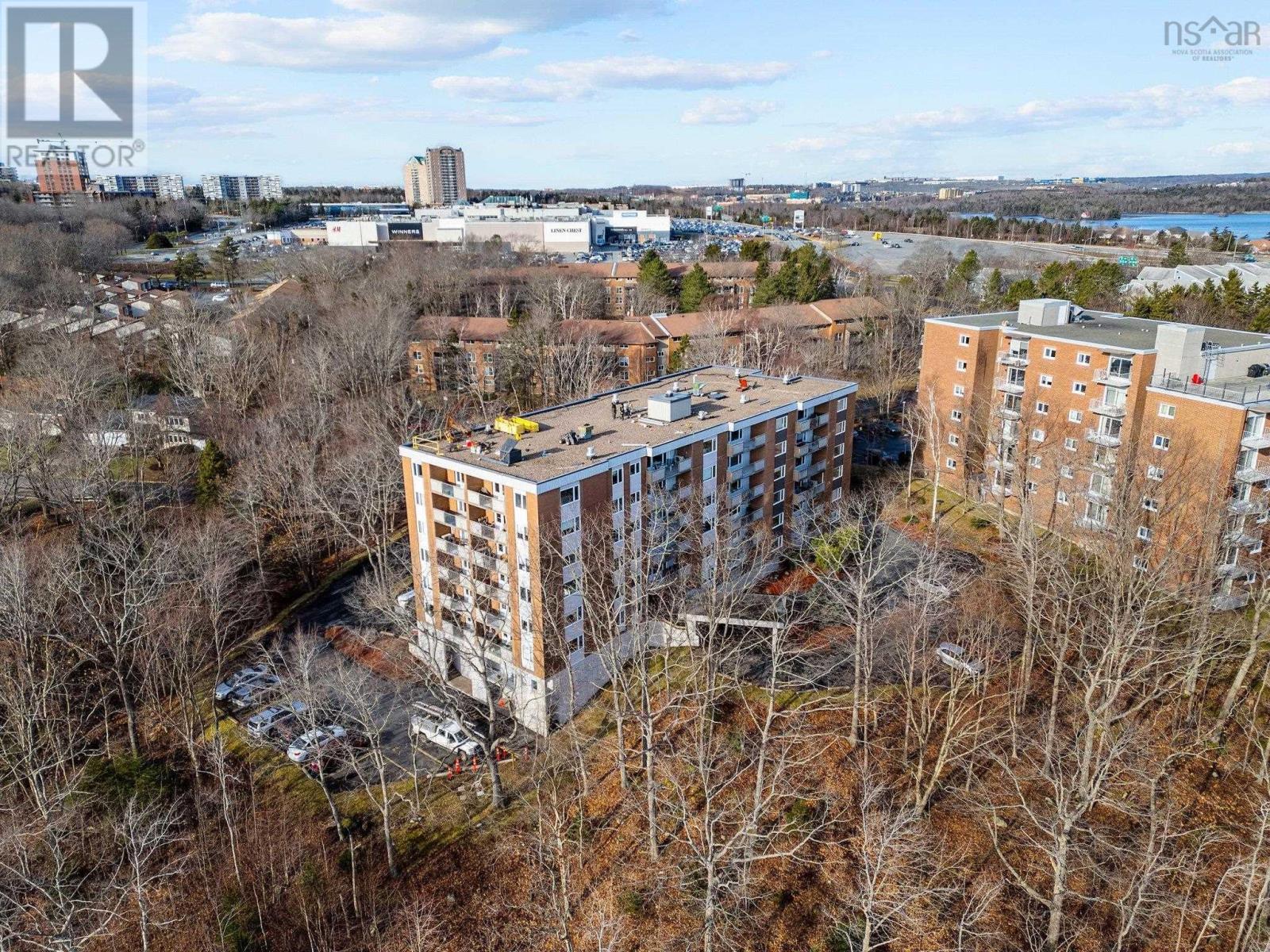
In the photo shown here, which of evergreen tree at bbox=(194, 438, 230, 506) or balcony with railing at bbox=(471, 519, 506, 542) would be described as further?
evergreen tree at bbox=(194, 438, 230, 506)

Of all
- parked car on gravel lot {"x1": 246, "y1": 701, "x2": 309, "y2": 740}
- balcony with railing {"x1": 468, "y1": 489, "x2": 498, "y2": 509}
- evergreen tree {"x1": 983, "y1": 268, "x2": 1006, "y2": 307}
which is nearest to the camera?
balcony with railing {"x1": 468, "y1": 489, "x2": 498, "y2": 509}

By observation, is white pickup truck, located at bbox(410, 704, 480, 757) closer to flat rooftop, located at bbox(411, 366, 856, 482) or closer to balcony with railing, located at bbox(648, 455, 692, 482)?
flat rooftop, located at bbox(411, 366, 856, 482)

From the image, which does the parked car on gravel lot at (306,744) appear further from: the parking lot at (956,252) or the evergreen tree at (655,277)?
the parking lot at (956,252)

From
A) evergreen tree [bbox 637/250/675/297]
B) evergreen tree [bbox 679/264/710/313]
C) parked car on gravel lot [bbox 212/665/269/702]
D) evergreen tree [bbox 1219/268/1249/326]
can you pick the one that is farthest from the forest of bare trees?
evergreen tree [bbox 637/250/675/297]

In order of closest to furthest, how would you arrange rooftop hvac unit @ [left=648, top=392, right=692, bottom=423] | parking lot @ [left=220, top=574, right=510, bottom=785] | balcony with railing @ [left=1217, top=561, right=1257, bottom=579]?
1. parking lot @ [left=220, top=574, right=510, bottom=785]
2. balcony with railing @ [left=1217, top=561, right=1257, bottom=579]
3. rooftop hvac unit @ [left=648, top=392, right=692, bottom=423]

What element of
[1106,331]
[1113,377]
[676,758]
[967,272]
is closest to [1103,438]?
[1113,377]

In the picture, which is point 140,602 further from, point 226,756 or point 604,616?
point 604,616

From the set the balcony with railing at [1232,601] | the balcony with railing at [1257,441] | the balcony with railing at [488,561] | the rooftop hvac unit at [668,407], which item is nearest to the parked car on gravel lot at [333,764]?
the balcony with railing at [488,561]

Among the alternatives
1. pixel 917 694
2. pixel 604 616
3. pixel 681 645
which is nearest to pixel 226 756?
pixel 604 616
